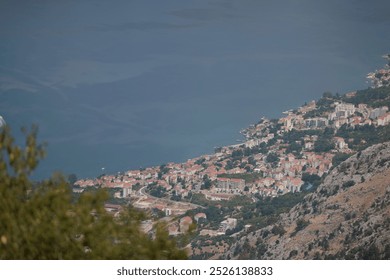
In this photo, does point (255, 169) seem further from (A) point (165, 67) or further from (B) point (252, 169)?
(A) point (165, 67)

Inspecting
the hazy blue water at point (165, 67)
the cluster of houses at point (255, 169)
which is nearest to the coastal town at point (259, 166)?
the cluster of houses at point (255, 169)

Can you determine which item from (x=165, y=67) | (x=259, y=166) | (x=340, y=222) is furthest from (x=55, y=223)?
(x=165, y=67)

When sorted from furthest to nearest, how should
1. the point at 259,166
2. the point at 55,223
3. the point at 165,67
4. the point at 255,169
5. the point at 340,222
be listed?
the point at 165,67, the point at 259,166, the point at 255,169, the point at 340,222, the point at 55,223

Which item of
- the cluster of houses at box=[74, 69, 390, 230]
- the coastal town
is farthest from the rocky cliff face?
the cluster of houses at box=[74, 69, 390, 230]

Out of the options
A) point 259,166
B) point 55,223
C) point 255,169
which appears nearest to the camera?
point 55,223

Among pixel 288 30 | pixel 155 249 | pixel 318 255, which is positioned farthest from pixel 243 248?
pixel 288 30

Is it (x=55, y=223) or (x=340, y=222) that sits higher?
(x=55, y=223)

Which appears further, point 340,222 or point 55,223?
point 340,222
